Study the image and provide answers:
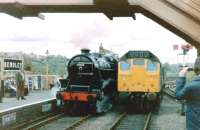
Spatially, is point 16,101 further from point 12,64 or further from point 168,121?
point 168,121

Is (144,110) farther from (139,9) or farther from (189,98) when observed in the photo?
(189,98)

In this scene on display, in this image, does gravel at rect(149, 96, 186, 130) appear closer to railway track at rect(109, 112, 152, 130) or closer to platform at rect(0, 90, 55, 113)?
railway track at rect(109, 112, 152, 130)

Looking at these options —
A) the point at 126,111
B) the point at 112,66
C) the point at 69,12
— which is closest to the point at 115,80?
the point at 112,66

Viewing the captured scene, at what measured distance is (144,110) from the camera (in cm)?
2250

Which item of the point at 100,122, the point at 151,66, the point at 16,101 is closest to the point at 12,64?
the point at 16,101

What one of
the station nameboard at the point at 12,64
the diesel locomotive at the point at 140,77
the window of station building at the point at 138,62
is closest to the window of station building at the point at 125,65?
the diesel locomotive at the point at 140,77

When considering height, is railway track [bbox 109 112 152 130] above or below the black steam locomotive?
below

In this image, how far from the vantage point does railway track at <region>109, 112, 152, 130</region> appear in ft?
53.5

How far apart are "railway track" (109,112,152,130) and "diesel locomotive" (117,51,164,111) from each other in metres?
1.14

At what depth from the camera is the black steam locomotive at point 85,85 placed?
19703 millimetres

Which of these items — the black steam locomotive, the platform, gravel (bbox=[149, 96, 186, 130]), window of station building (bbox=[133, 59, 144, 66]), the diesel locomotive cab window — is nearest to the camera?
gravel (bbox=[149, 96, 186, 130])

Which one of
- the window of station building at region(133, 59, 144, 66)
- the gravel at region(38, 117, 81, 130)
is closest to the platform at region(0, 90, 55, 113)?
the gravel at region(38, 117, 81, 130)

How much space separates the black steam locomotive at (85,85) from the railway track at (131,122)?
148 cm

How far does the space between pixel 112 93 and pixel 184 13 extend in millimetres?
16752
